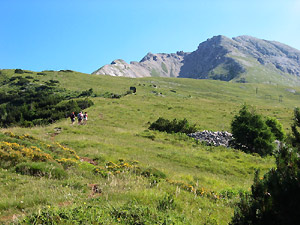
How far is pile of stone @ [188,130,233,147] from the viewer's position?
2459 cm

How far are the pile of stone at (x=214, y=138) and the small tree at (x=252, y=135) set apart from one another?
113 cm

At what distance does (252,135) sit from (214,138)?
4.11 meters

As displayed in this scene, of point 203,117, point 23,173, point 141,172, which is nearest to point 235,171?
point 141,172

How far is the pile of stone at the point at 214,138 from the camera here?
24.6 metres

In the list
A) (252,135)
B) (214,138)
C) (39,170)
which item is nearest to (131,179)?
(39,170)

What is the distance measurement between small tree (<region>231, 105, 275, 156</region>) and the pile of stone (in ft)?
3.71

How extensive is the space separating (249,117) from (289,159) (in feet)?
72.7

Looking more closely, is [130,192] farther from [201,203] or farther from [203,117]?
[203,117]

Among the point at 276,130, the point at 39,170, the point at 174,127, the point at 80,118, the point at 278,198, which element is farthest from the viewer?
the point at 80,118

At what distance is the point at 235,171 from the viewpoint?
16.4 meters

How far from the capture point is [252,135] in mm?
23844

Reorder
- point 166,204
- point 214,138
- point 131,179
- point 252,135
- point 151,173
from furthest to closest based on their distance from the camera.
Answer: point 214,138 → point 252,135 → point 151,173 → point 131,179 → point 166,204

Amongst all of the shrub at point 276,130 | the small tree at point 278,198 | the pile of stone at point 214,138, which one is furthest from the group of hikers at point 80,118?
the small tree at point 278,198

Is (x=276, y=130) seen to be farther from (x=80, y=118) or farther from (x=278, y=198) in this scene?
(x=278, y=198)
